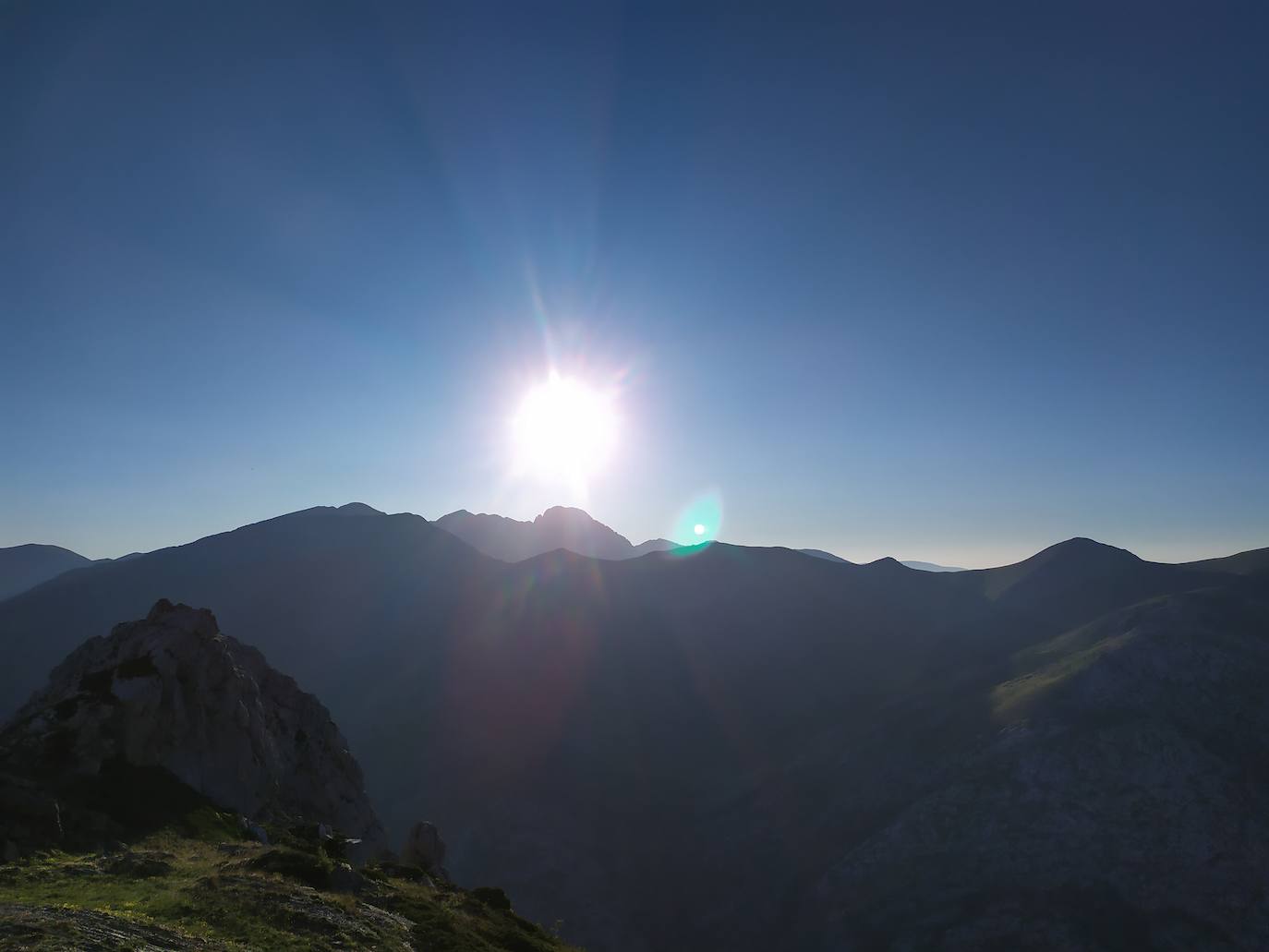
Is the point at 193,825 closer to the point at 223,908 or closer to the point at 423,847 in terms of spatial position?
the point at 223,908

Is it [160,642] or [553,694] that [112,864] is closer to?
[160,642]

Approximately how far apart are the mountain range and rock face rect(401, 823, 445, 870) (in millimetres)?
40146

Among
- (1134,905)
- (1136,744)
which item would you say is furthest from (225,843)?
(1136,744)

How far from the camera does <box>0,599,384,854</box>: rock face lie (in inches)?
1346

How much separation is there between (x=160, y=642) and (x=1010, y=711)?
3781 inches

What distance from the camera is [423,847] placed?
46.2 metres

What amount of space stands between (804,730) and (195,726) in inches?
3870

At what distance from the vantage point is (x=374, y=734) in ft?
411

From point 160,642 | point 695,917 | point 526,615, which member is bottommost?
point 695,917

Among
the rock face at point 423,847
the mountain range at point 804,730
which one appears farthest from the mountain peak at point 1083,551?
the rock face at point 423,847

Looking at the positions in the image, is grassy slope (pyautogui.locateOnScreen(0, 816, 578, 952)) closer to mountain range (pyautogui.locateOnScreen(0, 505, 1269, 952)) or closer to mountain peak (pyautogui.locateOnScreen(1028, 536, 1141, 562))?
mountain range (pyautogui.locateOnScreen(0, 505, 1269, 952))

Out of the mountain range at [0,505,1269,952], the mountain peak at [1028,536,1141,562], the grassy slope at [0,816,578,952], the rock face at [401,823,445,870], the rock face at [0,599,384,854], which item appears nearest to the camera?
the grassy slope at [0,816,578,952]

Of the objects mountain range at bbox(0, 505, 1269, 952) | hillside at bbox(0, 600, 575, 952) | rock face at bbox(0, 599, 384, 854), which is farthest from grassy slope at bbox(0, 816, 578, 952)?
mountain range at bbox(0, 505, 1269, 952)

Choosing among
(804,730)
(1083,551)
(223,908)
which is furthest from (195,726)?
(1083,551)
